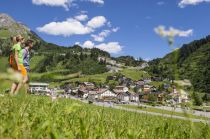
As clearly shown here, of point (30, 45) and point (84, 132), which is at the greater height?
point (30, 45)

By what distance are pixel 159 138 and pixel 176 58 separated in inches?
92.8

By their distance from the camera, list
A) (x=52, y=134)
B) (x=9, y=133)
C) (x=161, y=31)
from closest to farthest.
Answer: (x=161, y=31), (x=52, y=134), (x=9, y=133)

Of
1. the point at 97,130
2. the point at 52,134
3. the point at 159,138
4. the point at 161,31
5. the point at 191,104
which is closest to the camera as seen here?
the point at 161,31

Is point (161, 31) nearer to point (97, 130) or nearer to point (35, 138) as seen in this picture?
point (35, 138)

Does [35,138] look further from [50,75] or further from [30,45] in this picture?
[30,45]

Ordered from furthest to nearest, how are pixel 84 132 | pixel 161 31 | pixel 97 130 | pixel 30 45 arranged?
1. pixel 30 45
2. pixel 97 130
3. pixel 84 132
4. pixel 161 31

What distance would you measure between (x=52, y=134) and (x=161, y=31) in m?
0.88

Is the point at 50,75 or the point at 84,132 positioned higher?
the point at 50,75

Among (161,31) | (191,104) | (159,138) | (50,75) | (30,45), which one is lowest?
(159,138)

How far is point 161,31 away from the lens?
4.63ft

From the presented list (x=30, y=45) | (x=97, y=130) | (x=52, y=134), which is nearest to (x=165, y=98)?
(x=97, y=130)

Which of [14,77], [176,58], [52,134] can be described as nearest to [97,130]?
[52,134]

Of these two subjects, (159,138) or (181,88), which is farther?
(159,138)

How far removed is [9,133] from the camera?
2139mm
